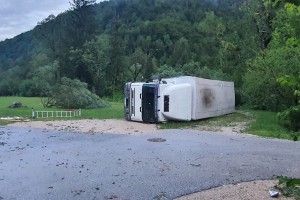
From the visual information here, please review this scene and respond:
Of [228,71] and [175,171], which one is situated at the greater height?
[228,71]

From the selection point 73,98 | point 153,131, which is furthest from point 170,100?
point 73,98

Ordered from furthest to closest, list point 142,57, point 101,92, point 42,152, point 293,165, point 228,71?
point 142,57, point 101,92, point 228,71, point 42,152, point 293,165

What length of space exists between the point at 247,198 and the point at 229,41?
35331mm

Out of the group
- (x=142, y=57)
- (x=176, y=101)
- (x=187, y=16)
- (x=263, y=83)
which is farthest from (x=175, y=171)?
(x=187, y=16)

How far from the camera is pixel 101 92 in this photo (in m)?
64.4

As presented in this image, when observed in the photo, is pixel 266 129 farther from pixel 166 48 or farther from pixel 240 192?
pixel 166 48

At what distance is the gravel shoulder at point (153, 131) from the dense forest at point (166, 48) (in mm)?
2413

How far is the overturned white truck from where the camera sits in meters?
22.6

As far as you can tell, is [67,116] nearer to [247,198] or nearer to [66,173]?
[66,173]

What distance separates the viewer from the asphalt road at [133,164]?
352 inches

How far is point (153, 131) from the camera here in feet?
66.2

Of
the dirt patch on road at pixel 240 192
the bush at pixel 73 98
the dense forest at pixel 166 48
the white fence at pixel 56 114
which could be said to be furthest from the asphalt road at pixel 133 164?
the bush at pixel 73 98

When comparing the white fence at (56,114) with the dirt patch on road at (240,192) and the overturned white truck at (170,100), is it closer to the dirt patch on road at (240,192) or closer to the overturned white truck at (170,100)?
the overturned white truck at (170,100)

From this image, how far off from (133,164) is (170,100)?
11.1m
